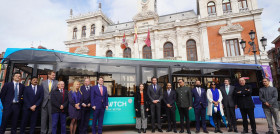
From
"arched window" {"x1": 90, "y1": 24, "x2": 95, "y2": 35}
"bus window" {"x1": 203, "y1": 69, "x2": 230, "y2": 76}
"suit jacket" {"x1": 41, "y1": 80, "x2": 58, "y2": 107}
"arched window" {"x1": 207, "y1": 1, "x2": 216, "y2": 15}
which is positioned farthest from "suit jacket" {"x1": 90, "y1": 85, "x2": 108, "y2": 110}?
"arched window" {"x1": 90, "y1": 24, "x2": 95, "y2": 35}

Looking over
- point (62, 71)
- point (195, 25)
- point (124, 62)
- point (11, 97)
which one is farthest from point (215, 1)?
point (11, 97)

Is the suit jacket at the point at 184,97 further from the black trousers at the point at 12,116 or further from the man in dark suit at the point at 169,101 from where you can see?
the black trousers at the point at 12,116

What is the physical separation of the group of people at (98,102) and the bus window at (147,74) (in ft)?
1.30

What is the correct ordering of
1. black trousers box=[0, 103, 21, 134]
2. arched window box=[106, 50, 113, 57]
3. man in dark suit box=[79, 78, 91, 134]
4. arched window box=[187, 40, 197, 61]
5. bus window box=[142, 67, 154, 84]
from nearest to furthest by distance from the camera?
black trousers box=[0, 103, 21, 134], man in dark suit box=[79, 78, 91, 134], bus window box=[142, 67, 154, 84], arched window box=[187, 40, 197, 61], arched window box=[106, 50, 113, 57]

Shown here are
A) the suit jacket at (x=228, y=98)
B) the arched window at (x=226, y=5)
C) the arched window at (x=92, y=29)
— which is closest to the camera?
the suit jacket at (x=228, y=98)

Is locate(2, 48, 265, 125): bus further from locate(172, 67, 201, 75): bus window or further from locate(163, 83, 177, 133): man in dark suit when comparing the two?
locate(163, 83, 177, 133): man in dark suit

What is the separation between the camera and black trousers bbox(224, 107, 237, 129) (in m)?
5.62

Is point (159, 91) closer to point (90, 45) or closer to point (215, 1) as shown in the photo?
point (215, 1)

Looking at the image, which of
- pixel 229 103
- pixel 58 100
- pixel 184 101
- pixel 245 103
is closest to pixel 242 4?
pixel 229 103

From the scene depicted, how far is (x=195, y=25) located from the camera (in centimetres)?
2117

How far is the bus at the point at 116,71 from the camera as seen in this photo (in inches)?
215

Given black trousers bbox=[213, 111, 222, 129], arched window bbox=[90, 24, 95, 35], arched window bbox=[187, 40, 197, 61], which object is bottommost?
black trousers bbox=[213, 111, 222, 129]

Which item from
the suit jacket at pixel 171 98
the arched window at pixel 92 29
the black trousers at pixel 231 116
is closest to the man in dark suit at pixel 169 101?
the suit jacket at pixel 171 98

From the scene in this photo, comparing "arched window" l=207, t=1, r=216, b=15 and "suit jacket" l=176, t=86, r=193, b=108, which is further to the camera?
"arched window" l=207, t=1, r=216, b=15
